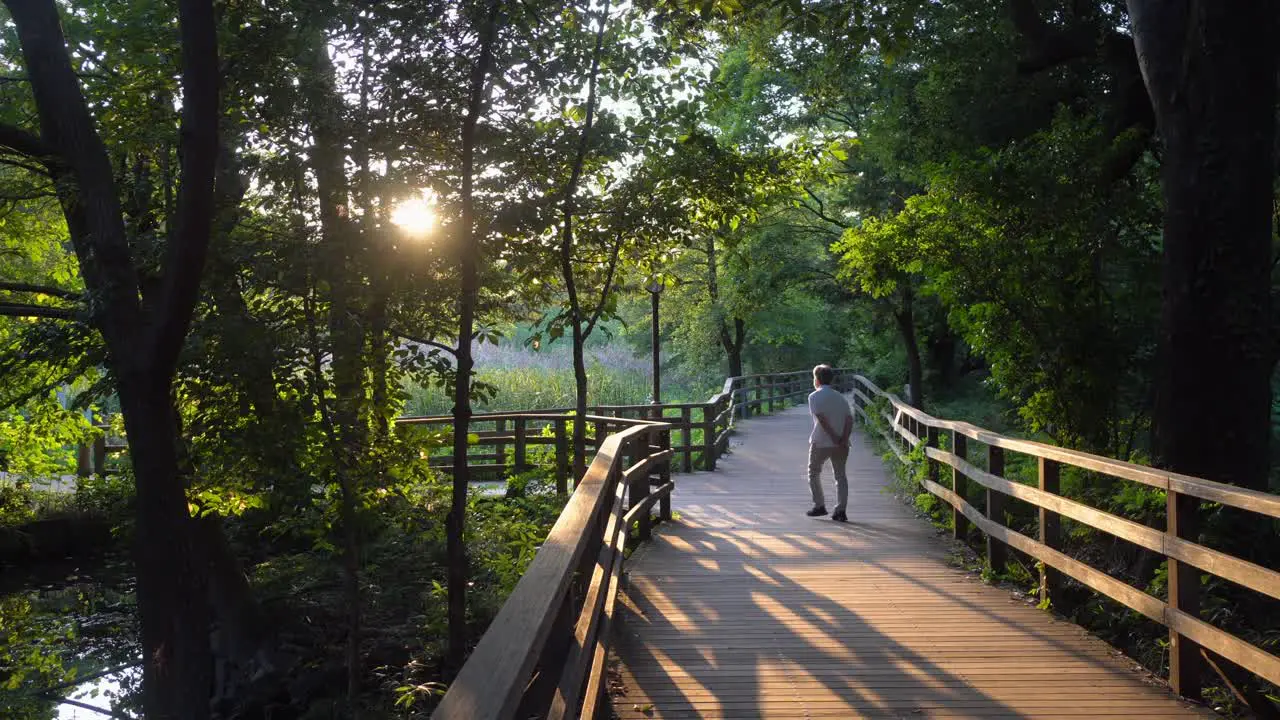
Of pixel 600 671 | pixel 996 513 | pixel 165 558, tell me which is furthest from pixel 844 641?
pixel 165 558

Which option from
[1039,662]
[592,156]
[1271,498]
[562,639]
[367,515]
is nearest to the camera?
[562,639]

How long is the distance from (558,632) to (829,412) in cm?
784

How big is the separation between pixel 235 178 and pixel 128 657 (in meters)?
6.83

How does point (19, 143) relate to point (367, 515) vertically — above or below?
above

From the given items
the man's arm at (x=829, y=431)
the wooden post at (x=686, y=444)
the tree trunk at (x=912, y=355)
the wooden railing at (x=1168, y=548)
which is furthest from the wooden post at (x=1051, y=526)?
the tree trunk at (x=912, y=355)

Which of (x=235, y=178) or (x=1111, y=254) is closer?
(x=235, y=178)

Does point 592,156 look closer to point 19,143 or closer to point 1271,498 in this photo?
point 19,143

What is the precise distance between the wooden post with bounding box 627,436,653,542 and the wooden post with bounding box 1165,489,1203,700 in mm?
4406

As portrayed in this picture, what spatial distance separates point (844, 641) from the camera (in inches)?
229

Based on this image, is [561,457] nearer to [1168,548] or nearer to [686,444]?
[686,444]

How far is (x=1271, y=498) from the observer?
380 cm

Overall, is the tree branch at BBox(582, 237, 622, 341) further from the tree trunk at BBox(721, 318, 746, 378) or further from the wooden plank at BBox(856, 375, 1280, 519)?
the tree trunk at BBox(721, 318, 746, 378)

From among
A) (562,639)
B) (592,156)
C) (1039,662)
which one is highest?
(592,156)

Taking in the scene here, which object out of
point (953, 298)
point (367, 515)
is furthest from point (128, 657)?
point (953, 298)
